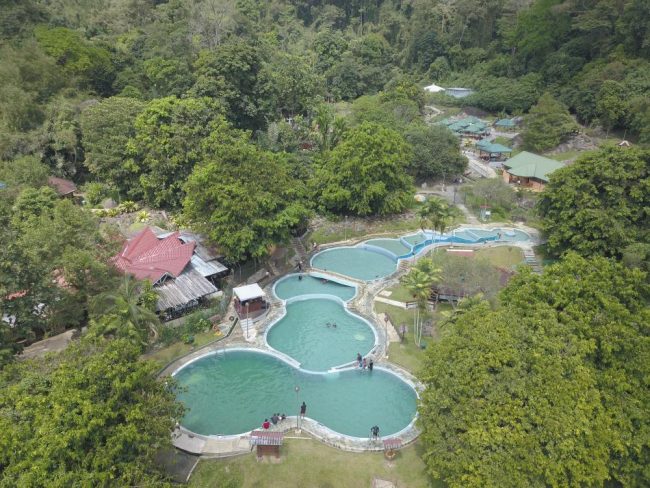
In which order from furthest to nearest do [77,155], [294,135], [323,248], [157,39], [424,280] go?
[157,39] < [294,135] < [77,155] < [323,248] < [424,280]

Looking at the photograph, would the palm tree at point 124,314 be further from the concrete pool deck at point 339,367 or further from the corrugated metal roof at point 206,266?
the corrugated metal roof at point 206,266

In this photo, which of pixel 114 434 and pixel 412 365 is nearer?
pixel 114 434

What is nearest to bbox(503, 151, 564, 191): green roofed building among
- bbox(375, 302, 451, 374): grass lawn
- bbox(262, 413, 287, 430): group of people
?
bbox(375, 302, 451, 374): grass lawn

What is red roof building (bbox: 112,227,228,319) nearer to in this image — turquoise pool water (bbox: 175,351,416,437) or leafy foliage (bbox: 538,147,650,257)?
turquoise pool water (bbox: 175,351,416,437)

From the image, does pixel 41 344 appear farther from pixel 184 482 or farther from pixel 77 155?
pixel 77 155

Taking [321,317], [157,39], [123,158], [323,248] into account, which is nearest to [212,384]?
[321,317]

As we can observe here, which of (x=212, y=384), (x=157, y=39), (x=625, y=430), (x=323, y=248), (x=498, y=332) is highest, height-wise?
(x=157, y=39)

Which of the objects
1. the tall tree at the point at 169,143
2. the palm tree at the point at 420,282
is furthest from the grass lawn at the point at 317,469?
the tall tree at the point at 169,143
